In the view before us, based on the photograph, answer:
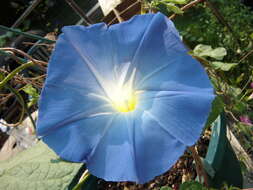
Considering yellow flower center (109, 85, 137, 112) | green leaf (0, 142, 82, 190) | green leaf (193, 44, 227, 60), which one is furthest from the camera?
green leaf (193, 44, 227, 60)

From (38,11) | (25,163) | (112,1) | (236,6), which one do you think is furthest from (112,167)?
(38,11)

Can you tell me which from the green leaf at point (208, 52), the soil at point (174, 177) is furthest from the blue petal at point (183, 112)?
the green leaf at point (208, 52)

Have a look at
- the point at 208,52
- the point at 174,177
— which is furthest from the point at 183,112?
the point at 208,52

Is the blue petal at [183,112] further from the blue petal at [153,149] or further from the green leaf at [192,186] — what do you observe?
the green leaf at [192,186]

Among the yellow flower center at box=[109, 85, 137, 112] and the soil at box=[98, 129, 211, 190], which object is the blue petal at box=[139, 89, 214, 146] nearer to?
the yellow flower center at box=[109, 85, 137, 112]

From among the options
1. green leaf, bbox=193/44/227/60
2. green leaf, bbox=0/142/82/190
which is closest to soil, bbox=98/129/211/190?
green leaf, bbox=0/142/82/190
